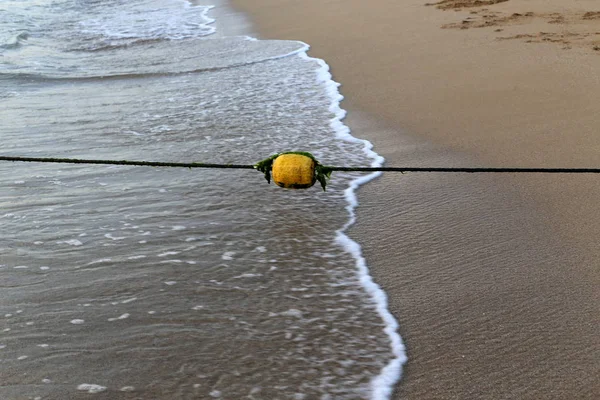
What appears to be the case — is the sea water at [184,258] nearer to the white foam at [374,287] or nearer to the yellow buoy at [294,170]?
the white foam at [374,287]

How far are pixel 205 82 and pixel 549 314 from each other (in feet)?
15.2

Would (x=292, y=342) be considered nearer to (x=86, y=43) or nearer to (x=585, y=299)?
(x=585, y=299)

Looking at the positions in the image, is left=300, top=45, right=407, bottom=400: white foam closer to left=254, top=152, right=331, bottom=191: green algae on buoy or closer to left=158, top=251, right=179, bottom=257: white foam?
left=254, top=152, right=331, bottom=191: green algae on buoy

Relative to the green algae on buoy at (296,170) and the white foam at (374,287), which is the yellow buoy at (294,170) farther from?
the white foam at (374,287)

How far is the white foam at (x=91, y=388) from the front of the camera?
2.07 metres

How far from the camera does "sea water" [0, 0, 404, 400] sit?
2.16m

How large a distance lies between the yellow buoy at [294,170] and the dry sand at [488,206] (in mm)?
617

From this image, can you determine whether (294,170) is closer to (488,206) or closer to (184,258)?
(184,258)

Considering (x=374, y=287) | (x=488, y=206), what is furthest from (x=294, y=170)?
(x=488, y=206)

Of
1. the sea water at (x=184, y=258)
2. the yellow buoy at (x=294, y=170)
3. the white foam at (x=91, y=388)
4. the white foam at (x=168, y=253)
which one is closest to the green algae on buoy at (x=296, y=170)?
the yellow buoy at (x=294, y=170)

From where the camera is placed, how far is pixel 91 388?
6.84ft

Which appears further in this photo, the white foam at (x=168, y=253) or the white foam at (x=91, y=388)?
the white foam at (x=168, y=253)

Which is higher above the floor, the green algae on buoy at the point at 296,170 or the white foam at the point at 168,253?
the green algae on buoy at the point at 296,170

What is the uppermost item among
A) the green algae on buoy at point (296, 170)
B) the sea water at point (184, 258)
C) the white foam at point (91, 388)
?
the green algae on buoy at point (296, 170)
